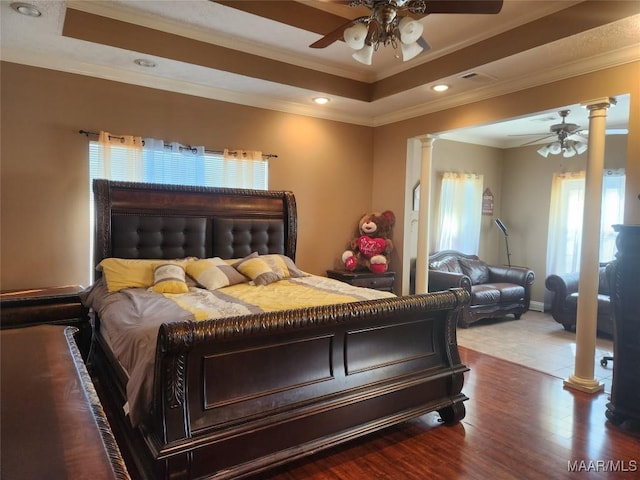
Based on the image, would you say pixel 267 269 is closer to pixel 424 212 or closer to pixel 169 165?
pixel 169 165

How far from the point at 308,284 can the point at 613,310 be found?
2.24 m

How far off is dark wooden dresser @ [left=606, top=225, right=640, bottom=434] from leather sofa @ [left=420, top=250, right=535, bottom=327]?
237 cm

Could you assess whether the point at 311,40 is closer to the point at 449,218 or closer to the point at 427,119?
the point at 427,119

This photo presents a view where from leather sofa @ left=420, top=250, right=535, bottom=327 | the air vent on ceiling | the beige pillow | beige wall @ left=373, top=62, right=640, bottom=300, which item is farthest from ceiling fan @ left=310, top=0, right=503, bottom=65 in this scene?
leather sofa @ left=420, top=250, right=535, bottom=327


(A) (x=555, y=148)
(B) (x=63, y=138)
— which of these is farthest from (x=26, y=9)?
(A) (x=555, y=148)

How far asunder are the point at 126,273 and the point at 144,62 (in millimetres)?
1782

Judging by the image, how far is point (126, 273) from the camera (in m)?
3.19

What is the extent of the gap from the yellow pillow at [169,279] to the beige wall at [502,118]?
9.28 feet

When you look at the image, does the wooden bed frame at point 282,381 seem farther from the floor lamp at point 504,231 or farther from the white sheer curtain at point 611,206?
the floor lamp at point 504,231

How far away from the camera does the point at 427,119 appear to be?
4.60 m

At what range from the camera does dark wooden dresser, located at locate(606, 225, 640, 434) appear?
2.71 m

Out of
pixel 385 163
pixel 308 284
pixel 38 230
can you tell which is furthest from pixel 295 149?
pixel 38 230

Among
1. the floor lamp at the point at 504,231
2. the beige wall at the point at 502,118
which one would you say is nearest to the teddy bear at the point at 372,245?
the beige wall at the point at 502,118

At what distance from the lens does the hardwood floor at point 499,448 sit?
2.23m
